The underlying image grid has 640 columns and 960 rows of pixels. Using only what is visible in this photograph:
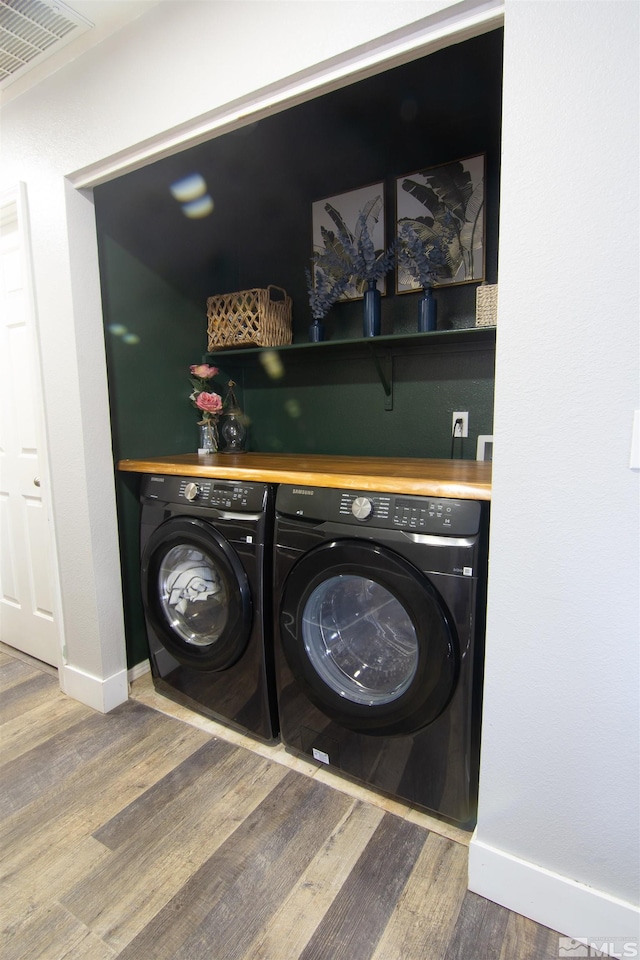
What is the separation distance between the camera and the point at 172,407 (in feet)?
7.61

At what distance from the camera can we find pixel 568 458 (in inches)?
40.4

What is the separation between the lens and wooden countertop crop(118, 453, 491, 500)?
1.30m

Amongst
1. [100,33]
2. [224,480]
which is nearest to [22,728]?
[224,480]

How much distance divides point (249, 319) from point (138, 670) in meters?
1.72

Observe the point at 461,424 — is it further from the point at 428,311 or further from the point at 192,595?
the point at 192,595

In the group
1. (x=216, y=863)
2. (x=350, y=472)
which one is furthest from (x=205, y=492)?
(x=216, y=863)

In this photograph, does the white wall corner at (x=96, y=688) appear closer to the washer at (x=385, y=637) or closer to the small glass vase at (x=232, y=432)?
the washer at (x=385, y=637)

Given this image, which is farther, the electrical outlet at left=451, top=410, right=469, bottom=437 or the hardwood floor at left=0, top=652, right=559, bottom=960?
the electrical outlet at left=451, top=410, right=469, bottom=437

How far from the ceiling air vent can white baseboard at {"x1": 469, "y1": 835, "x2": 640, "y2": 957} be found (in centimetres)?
269

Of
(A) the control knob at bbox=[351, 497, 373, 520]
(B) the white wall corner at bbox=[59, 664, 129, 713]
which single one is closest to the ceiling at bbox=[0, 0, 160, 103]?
(A) the control knob at bbox=[351, 497, 373, 520]

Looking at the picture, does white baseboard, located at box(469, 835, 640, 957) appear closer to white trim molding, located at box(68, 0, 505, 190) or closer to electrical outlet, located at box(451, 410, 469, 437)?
electrical outlet, located at box(451, 410, 469, 437)

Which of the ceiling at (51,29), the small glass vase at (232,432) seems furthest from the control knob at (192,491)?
the ceiling at (51,29)

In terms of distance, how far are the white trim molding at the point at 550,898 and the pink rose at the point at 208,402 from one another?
1897mm

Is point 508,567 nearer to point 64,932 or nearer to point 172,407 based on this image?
point 64,932
